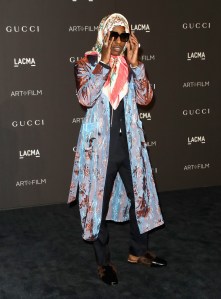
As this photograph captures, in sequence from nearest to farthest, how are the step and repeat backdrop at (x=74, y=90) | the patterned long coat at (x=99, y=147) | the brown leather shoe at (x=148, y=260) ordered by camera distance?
the patterned long coat at (x=99, y=147) → the brown leather shoe at (x=148, y=260) → the step and repeat backdrop at (x=74, y=90)

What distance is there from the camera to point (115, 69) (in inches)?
134

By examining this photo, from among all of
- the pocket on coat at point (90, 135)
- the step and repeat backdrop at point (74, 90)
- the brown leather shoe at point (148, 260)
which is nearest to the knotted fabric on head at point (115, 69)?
the pocket on coat at point (90, 135)

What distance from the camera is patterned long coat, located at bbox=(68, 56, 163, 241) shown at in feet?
11.0

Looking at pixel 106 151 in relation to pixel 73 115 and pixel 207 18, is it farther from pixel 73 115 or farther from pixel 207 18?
pixel 207 18

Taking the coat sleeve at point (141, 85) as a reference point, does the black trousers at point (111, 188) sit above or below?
below

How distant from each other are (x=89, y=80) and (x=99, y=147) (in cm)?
46

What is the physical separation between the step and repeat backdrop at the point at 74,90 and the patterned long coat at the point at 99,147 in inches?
71.1

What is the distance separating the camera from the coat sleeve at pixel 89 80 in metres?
3.21

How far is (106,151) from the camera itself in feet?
11.1

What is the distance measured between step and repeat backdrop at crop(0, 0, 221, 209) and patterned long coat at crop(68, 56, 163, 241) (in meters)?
1.81

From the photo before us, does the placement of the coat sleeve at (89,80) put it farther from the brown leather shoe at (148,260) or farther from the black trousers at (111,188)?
the brown leather shoe at (148,260)

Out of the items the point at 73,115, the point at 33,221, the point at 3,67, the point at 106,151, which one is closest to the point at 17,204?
the point at 33,221

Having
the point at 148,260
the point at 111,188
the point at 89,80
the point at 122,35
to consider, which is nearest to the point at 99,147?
the point at 111,188

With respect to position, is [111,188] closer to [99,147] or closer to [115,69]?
[99,147]
